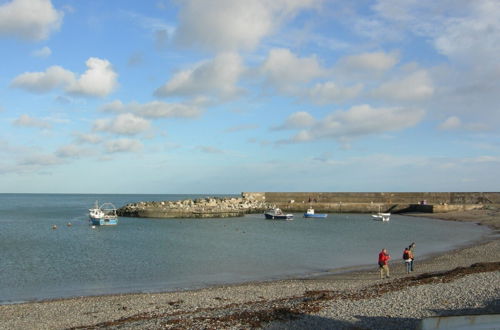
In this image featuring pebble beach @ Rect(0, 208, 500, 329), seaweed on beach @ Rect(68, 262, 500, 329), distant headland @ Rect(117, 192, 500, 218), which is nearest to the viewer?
pebble beach @ Rect(0, 208, 500, 329)

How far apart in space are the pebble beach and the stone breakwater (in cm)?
5740

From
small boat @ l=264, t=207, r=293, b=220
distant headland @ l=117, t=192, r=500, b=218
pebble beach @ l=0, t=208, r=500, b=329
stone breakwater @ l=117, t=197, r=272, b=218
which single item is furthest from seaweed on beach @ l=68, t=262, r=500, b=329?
distant headland @ l=117, t=192, r=500, b=218

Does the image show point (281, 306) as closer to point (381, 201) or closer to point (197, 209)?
point (197, 209)

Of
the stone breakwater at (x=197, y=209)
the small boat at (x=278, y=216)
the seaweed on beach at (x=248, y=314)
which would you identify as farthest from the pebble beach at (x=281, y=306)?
Result: the stone breakwater at (x=197, y=209)

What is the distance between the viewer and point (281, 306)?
616 inches

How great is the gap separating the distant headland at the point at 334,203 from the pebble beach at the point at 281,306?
6096 cm

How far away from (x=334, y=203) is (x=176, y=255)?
6384cm

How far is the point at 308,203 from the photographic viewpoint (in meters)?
98.0

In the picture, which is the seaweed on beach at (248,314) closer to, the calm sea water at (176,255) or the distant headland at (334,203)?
the calm sea water at (176,255)

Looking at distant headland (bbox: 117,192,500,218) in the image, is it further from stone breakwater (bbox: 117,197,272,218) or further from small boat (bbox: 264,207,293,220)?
small boat (bbox: 264,207,293,220)

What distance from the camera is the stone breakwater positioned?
263 ft

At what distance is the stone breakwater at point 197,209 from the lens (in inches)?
3162

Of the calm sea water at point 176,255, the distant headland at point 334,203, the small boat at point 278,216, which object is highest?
the distant headland at point 334,203

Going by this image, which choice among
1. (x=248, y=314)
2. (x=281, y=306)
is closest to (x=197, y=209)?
(x=281, y=306)
